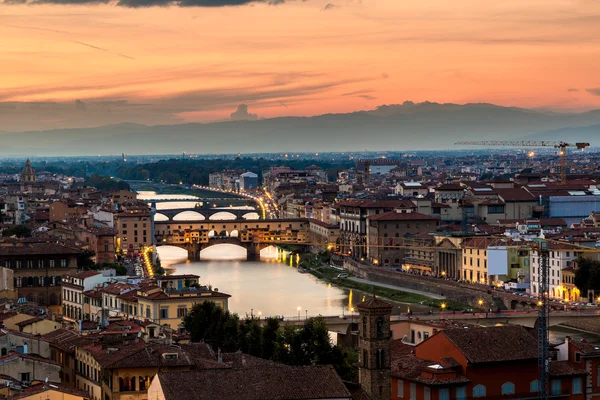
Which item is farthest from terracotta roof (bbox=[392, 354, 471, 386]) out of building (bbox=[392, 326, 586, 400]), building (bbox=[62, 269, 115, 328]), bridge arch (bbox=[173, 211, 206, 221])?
bridge arch (bbox=[173, 211, 206, 221])

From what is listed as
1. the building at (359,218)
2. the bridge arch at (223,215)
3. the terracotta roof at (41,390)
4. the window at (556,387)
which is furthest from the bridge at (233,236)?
the terracotta roof at (41,390)

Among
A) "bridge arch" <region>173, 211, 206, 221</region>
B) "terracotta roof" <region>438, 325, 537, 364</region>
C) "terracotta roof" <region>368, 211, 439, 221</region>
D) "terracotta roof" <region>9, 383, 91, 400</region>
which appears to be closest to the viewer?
"terracotta roof" <region>9, 383, 91, 400</region>

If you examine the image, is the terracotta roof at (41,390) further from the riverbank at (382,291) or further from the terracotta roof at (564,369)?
the riverbank at (382,291)

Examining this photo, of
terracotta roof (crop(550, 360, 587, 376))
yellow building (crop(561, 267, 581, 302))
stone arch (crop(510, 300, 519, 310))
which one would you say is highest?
terracotta roof (crop(550, 360, 587, 376))

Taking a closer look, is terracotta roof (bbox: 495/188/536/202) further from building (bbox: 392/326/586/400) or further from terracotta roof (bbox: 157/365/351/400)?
terracotta roof (bbox: 157/365/351/400)

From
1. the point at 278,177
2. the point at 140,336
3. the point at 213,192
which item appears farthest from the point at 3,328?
the point at 213,192

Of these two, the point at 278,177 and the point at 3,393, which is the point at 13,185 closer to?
the point at 278,177

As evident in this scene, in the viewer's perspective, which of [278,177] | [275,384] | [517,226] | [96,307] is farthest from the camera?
[278,177]

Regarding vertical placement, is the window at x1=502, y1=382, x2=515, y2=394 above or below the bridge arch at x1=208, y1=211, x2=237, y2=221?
above
